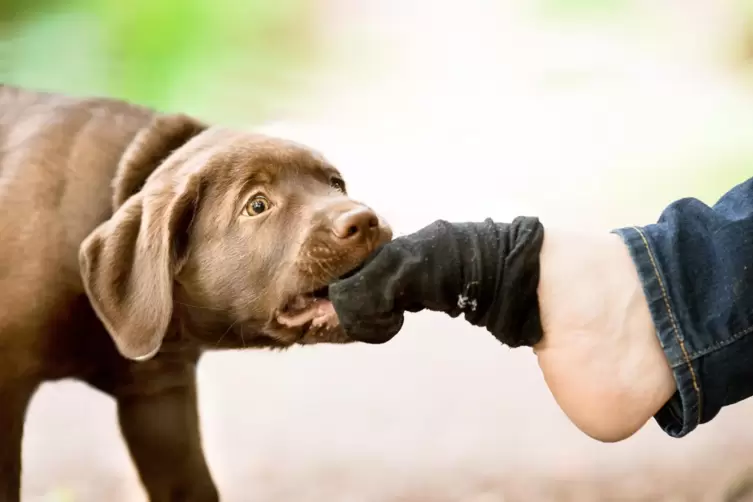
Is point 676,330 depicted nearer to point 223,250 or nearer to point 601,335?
point 601,335

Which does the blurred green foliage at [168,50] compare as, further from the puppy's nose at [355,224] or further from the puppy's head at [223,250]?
the puppy's nose at [355,224]

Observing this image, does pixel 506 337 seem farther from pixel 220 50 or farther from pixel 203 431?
pixel 220 50

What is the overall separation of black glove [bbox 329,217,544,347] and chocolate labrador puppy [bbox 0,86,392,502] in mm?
57

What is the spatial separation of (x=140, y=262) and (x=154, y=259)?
0.02 metres

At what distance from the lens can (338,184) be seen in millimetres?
900

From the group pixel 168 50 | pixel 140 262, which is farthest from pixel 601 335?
pixel 168 50

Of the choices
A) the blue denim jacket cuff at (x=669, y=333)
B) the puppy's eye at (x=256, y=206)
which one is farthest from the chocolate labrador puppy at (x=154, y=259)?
the blue denim jacket cuff at (x=669, y=333)

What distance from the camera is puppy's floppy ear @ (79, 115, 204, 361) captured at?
2.53 ft

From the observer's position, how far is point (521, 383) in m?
0.92

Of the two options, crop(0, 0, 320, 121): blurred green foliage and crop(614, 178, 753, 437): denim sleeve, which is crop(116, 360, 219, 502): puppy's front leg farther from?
crop(614, 178, 753, 437): denim sleeve

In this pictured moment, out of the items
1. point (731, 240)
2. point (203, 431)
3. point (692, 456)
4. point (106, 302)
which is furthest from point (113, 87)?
point (692, 456)

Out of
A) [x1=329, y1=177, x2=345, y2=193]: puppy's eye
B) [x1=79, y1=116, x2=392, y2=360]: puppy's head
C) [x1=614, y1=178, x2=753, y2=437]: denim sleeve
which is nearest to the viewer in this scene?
[x1=614, y1=178, x2=753, y2=437]: denim sleeve

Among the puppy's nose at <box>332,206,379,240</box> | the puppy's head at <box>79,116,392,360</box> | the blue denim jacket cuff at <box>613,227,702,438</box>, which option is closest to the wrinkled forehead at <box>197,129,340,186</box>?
the puppy's head at <box>79,116,392,360</box>

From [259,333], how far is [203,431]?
A: 6.2 inches
